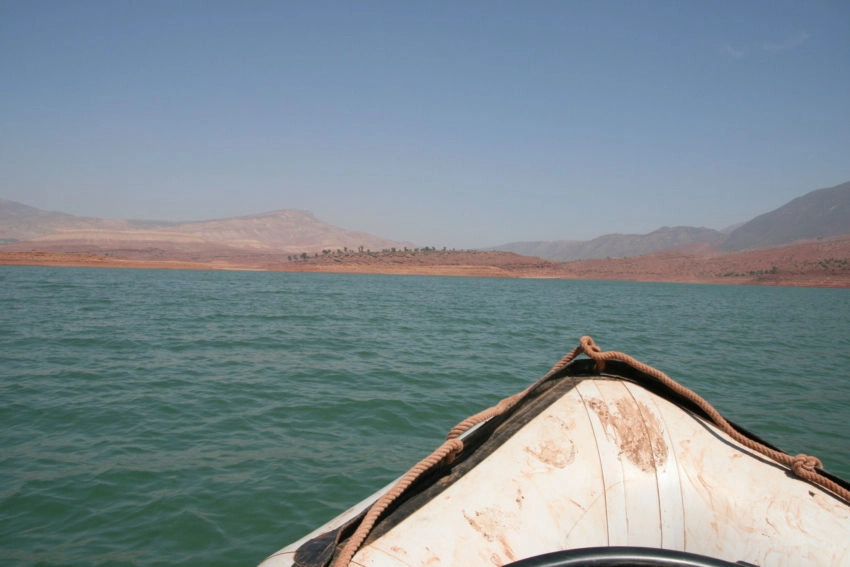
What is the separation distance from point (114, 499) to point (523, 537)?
156 inches

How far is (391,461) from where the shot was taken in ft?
18.2

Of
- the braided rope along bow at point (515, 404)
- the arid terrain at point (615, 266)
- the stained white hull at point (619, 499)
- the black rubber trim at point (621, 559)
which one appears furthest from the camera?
the arid terrain at point (615, 266)

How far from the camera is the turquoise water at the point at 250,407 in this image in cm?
426

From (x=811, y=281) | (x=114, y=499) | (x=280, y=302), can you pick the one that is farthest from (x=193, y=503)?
(x=811, y=281)

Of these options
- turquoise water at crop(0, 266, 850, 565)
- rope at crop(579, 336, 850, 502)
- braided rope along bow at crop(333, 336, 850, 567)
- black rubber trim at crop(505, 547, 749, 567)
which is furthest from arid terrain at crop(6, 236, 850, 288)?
black rubber trim at crop(505, 547, 749, 567)

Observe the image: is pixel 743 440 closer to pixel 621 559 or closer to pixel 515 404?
pixel 515 404

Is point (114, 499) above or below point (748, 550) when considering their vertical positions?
below

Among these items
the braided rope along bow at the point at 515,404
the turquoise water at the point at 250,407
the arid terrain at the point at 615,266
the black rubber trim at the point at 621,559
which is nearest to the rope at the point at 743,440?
the braided rope along bow at the point at 515,404

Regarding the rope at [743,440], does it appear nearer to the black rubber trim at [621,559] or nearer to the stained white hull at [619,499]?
the stained white hull at [619,499]

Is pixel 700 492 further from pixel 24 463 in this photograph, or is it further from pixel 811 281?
pixel 811 281

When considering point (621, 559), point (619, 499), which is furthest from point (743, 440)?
point (621, 559)

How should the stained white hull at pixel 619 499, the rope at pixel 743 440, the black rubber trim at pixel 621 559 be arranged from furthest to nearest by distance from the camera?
the rope at pixel 743 440 → the stained white hull at pixel 619 499 → the black rubber trim at pixel 621 559

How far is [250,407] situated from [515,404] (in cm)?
539

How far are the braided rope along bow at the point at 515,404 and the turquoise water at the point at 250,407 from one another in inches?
87.4
